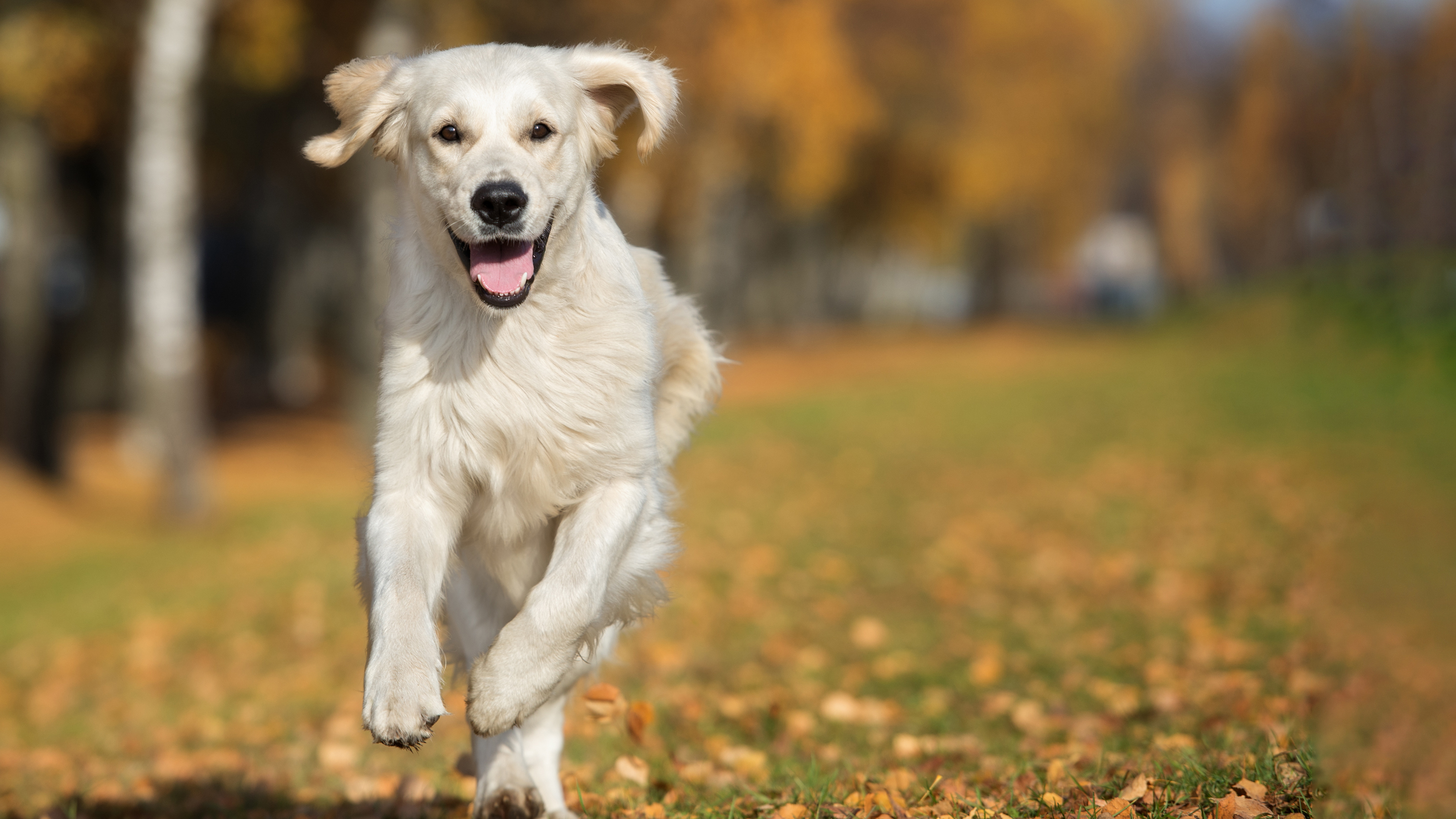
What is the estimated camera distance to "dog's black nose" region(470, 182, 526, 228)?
12.4 ft

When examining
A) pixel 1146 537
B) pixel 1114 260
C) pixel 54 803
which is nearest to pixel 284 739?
pixel 54 803

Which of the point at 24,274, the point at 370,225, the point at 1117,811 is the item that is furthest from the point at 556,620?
the point at 24,274

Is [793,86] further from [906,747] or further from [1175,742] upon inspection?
[1175,742]

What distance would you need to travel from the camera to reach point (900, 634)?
871cm

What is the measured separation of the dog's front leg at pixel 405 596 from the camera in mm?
3449

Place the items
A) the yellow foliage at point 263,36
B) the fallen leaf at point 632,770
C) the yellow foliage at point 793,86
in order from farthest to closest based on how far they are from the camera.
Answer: the yellow foliage at point 793,86 → the yellow foliage at point 263,36 → the fallen leaf at point 632,770

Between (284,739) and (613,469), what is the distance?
3744mm

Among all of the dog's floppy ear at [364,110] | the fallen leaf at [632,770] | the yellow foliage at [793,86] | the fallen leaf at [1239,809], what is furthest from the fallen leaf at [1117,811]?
the yellow foliage at [793,86]

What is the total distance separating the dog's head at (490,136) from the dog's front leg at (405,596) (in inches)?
24.5

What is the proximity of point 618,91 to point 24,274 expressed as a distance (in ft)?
48.9

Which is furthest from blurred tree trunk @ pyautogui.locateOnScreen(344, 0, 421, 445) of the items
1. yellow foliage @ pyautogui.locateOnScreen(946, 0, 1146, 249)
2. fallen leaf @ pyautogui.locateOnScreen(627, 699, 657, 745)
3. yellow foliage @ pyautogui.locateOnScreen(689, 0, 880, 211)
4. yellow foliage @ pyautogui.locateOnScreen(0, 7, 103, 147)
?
yellow foliage @ pyautogui.locateOnScreen(946, 0, 1146, 249)

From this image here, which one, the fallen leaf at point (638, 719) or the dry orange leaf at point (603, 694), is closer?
the dry orange leaf at point (603, 694)

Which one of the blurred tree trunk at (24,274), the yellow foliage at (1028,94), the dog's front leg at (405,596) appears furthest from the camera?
the yellow foliage at (1028,94)

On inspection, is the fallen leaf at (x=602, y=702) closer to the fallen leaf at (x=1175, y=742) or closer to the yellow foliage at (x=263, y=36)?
the fallen leaf at (x=1175, y=742)
